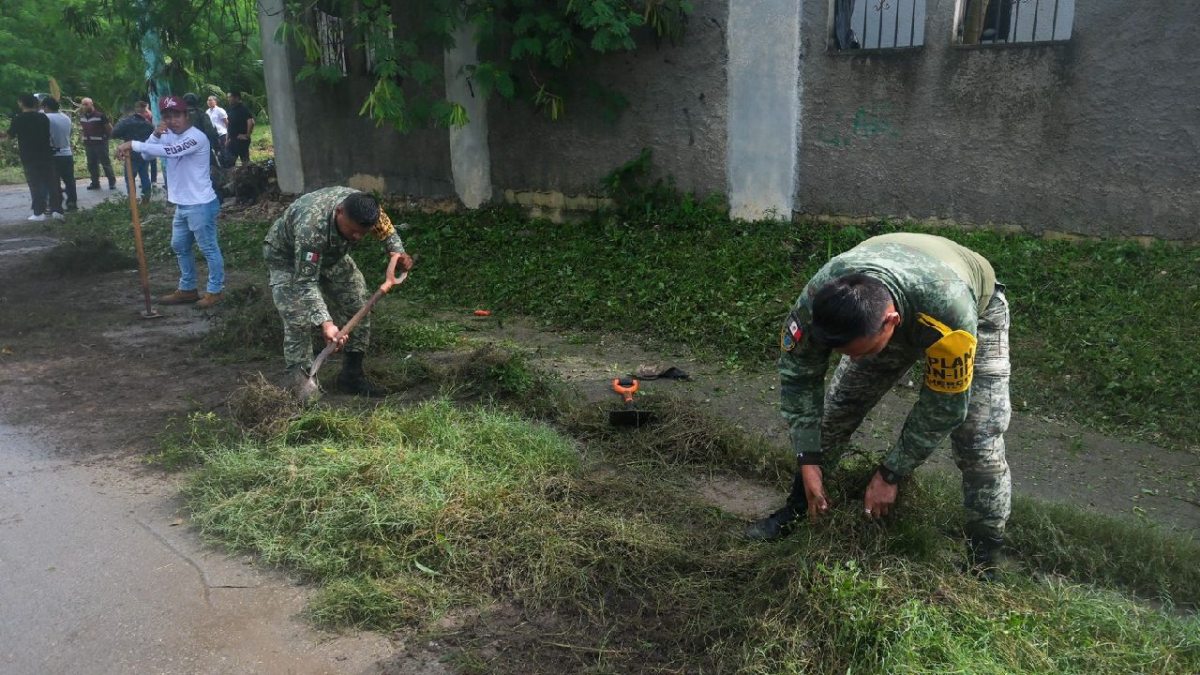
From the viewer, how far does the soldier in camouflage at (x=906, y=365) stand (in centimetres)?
281

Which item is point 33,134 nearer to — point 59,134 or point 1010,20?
point 59,134

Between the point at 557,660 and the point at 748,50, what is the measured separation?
6287 mm

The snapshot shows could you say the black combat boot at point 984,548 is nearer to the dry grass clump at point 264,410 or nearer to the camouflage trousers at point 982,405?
the camouflage trousers at point 982,405

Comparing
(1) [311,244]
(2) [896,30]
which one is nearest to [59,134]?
(1) [311,244]

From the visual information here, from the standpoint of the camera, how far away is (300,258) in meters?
5.16

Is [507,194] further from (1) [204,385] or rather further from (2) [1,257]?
(2) [1,257]

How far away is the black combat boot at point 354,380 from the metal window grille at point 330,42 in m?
6.99

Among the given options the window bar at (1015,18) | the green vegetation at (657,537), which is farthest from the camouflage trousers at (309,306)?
the window bar at (1015,18)

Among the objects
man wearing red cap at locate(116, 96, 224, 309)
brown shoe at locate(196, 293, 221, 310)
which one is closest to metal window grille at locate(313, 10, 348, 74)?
man wearing red cap at locate(116, 96, 224, 309)

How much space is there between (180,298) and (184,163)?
1.32m

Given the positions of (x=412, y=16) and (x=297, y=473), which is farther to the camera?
(x=412, y=16)

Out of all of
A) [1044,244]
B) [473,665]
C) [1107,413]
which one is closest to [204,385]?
[473,665]

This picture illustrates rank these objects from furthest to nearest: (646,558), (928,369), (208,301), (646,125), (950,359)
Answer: (646,125)
(208,301)
(646,558)
(928,369)
(950,359)

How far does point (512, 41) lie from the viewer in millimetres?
9391
